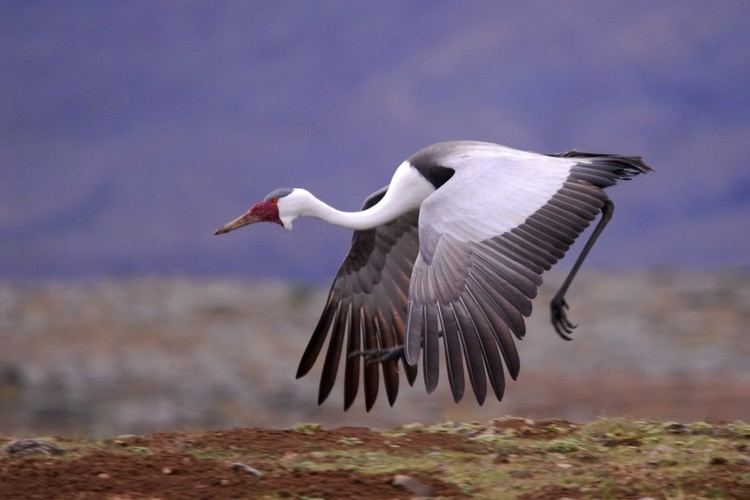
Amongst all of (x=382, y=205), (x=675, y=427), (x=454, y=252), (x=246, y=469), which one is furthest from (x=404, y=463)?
(x=382, y=205)

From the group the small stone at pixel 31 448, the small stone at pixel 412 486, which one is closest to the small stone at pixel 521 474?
the small stone at pixel 412 486

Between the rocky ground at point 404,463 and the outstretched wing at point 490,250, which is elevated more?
the outstretched wing at point 490,250

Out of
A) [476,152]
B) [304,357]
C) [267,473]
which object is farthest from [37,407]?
[267,473]

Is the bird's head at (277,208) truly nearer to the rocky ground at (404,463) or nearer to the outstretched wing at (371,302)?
the outstretched wing at (371,302)

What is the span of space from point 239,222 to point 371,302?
1.23 m

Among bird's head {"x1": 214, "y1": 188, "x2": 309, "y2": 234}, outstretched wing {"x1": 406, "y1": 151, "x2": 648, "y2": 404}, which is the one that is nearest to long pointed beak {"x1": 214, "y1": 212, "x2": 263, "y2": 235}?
bird's head {"x1": 214, "y1": 188, "x2": 309, "y2": 234}

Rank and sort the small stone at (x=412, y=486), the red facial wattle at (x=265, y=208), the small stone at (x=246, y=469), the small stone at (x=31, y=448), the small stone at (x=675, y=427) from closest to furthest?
the small stone at (x=412, y=486) < the small stone at (x=246, y=469) < the small stone at (x=31, y=448) < the small stone at (x=675, y=427) < the red facial wattle at (x=265, y=208)

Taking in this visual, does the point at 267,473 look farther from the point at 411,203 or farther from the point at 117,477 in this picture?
the point at 411,203

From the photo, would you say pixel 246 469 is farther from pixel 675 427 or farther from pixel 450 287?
pixel 675 427

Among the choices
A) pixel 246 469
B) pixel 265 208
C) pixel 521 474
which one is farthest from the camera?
pixel 265 208

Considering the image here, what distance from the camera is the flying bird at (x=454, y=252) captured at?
805 cm

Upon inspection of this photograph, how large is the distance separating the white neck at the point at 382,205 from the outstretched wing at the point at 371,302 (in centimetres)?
40

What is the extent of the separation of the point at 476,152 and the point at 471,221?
1.19 meters

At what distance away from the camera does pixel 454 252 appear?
338 inches
